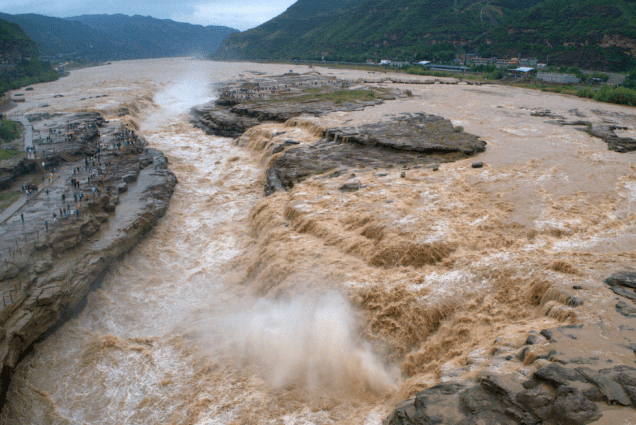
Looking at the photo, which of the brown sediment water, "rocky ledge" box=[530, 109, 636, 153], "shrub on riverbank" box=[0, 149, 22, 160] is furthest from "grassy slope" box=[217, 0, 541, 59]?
"shrub on riverbank" box=[0, 149, 22, 160]

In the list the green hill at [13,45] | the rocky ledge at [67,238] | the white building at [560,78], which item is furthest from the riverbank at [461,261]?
the green hill at [13,45]

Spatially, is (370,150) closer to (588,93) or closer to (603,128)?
(603,128)

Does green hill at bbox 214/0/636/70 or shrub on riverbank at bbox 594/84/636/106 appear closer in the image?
shrub on riverbank at bbox 594/84/636/106

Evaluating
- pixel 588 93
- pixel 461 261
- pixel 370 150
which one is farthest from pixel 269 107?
pixel 588 93

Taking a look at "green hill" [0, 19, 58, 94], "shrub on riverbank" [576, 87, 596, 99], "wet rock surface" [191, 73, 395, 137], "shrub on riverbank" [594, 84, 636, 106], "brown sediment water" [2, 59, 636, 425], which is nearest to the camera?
"brown sediment water" [2, 59, 636, 425]

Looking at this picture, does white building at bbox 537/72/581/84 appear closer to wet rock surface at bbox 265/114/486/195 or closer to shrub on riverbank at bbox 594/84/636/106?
shrub on riverbank at bbox 594/84/636/106

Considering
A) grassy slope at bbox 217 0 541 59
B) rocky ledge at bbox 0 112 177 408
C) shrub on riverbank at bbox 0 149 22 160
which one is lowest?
rocky ledge at bbox 0 112 177 408

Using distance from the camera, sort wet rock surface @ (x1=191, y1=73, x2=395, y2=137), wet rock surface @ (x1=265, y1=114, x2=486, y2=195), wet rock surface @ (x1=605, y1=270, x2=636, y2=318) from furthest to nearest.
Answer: wet rock surface @ (x1=191, y1=73, x2=395, y2=137), wet rock surface @ (x1=265, y1=114, x2=486, y2=195), wet rock surface @ (x1=605, y1=270, x2=636, y2=318)

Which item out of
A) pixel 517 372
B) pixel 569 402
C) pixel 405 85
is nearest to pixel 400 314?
pixel 517 372
